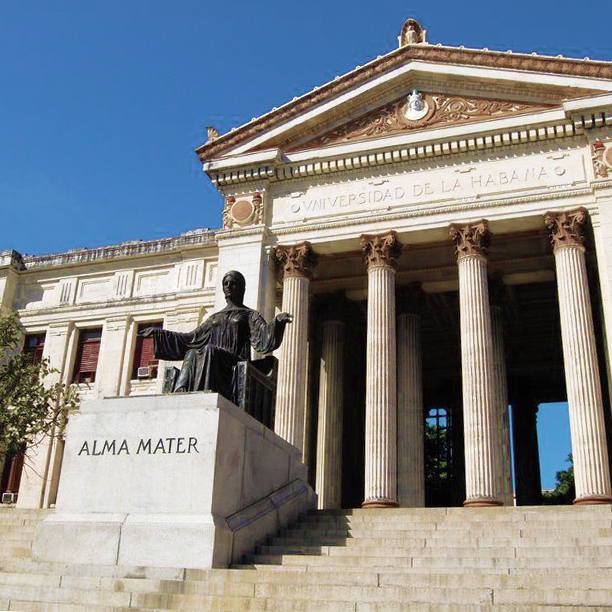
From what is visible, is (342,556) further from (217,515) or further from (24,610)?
(24,610)

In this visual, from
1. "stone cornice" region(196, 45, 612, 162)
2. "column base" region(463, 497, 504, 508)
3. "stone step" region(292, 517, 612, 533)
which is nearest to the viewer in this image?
"stone step" region(292, 517, 612, 533)

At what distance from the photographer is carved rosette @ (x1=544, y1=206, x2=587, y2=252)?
70.3 ft

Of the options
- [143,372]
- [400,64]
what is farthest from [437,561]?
[143,372]

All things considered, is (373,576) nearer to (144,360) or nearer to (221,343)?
(221,343)

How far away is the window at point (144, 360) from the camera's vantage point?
99.2 ft

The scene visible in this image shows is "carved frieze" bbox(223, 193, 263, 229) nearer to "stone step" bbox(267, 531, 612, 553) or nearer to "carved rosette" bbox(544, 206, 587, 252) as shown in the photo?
"carved rosette" bbox(544, 206, 587, 252)

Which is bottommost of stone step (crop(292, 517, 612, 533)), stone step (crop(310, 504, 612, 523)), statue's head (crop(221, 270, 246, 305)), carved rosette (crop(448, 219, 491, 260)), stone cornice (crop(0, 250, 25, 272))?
stone step (crop(292, 517, 612, 533))

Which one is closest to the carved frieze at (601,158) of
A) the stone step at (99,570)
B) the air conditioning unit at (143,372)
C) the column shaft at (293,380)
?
the column shaft at (293,380)

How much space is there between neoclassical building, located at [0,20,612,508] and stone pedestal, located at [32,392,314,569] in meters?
9.91

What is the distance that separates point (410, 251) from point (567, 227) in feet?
18.6

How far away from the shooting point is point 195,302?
99.1 feet

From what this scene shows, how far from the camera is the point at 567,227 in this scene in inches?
849

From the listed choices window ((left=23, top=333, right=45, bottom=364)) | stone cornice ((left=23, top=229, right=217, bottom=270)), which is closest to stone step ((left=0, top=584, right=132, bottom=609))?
stone cornice ((left=23, top=229, right=217, bottom=270))

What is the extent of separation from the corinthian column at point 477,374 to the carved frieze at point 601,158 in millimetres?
3347
